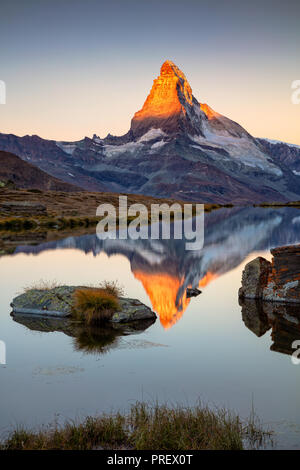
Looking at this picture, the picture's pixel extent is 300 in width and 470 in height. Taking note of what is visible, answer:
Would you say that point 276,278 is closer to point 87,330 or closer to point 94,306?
point 94,306

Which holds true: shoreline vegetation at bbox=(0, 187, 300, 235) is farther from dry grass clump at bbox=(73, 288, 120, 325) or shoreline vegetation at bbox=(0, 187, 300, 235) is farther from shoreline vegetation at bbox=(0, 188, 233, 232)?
dry grass clump at bbox=(73, 288, 120, 325)

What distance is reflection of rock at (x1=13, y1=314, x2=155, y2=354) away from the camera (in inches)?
564

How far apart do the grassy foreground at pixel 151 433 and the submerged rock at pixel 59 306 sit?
26.2ft

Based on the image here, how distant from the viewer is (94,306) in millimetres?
17078

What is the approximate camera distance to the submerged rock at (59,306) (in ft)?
57.1

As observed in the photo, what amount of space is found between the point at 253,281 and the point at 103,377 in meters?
11.4

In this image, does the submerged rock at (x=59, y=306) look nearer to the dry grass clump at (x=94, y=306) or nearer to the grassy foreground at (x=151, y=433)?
the dry grass clump at (x=94, y=306)

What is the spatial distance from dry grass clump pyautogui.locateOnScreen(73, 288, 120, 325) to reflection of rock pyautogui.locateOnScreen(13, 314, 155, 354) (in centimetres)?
40

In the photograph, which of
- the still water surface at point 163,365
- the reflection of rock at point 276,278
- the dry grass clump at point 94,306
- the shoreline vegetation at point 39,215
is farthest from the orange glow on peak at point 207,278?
the shoreline vegetation at point 39,215

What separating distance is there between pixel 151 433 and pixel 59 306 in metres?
10.1

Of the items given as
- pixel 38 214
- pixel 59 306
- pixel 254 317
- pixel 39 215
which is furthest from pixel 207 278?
pixel 38 214

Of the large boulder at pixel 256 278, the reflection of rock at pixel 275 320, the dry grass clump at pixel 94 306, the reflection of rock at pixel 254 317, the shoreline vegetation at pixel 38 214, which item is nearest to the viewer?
the reflection of rock at pixel 275 320
